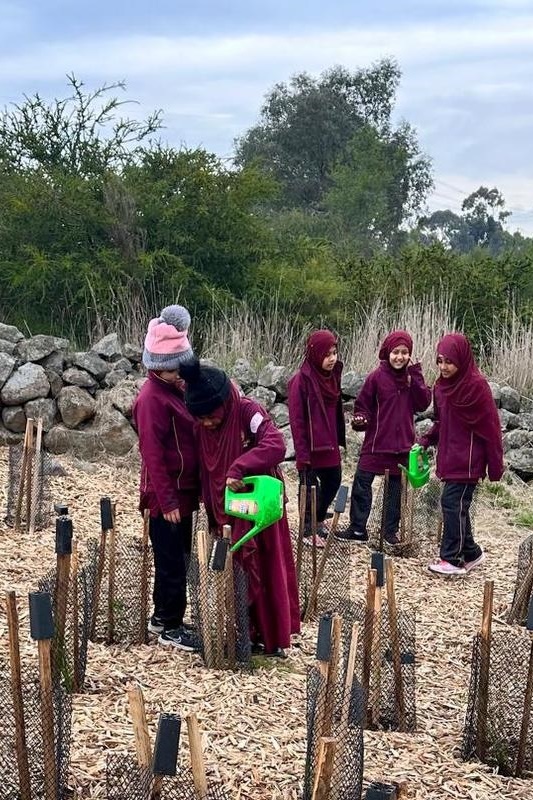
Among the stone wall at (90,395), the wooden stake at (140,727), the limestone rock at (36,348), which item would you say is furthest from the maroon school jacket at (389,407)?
the wooden stake at (140,727)

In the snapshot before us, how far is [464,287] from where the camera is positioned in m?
11.7

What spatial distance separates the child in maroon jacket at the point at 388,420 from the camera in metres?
6.16

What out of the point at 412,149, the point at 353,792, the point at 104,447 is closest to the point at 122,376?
the point at 104,447

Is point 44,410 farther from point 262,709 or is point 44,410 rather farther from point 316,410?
point 262,709

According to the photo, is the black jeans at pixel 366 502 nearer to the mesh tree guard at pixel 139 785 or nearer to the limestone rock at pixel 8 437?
the limestone rock at pixel 8 437

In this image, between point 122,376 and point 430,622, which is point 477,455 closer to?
point 430,622

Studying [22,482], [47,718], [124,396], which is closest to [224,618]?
[47,718]

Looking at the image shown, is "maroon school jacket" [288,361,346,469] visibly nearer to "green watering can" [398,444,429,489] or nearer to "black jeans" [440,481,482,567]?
"green watering can" [398,444,429,489]

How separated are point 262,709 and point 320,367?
2908 mm

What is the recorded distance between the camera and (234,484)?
3660mm

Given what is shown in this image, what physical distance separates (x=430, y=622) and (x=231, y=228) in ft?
23.6

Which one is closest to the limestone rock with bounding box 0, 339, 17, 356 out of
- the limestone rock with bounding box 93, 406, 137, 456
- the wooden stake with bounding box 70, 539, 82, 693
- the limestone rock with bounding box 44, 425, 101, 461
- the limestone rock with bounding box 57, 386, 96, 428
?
the limestone rock with bounding box 57, 386, 96, 428

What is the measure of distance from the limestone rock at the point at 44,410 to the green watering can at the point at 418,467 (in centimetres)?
339

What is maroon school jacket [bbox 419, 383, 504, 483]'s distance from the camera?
18.4 ft
